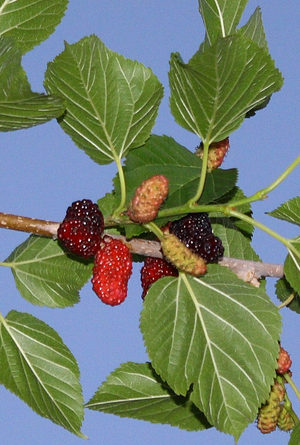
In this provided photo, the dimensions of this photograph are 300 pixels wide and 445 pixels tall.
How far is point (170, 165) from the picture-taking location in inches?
44.8

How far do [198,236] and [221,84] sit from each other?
0.85 feet

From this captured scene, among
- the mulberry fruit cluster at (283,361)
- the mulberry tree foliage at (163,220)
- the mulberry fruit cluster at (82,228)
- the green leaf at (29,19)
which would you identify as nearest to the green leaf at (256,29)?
the mulberry tree foliage at (163,220)

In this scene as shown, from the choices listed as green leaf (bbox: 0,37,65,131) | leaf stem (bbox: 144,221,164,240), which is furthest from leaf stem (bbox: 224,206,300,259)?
green leaf (bbox: 0,37,65,131)

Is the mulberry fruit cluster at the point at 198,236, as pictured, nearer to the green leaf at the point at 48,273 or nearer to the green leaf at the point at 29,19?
the green leaf at the point at 48,273

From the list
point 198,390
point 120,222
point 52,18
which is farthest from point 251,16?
point 198,390

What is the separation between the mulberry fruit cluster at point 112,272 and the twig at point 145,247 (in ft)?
0.15

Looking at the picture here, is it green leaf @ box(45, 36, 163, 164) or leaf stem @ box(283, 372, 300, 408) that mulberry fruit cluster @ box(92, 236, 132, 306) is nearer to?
green leaf @ box(45, 36, 163, 164)

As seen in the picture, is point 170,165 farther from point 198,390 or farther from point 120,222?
point 198,390

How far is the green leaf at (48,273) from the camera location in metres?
1.22

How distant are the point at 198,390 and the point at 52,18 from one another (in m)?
0.71

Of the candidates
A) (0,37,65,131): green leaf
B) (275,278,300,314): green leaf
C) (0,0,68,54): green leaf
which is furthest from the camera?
(275,278,300,314): green leaf

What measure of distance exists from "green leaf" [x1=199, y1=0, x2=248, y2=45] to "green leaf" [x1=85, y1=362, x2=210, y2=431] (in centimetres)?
67

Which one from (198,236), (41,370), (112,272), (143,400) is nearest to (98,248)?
(112,272)

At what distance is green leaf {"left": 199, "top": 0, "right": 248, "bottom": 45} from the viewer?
1.20m
